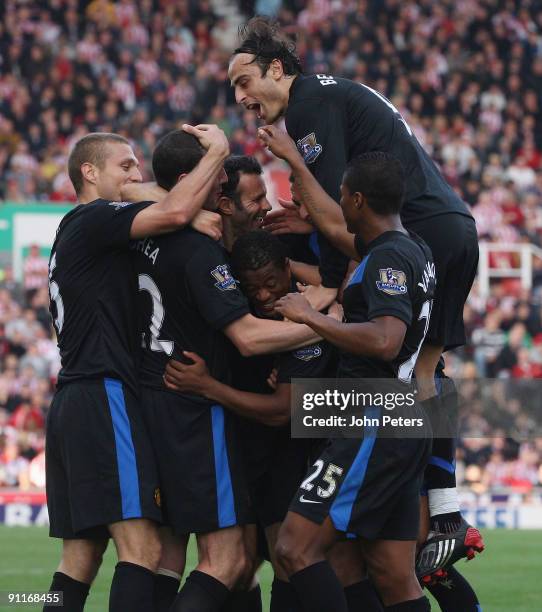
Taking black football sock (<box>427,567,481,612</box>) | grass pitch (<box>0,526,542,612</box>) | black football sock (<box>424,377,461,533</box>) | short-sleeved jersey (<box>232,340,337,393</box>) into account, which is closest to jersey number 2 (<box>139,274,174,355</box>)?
short-sleeved jersey (<box>232,340,337,393</box>)

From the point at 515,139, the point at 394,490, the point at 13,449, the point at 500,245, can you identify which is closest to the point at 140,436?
the point at 394,490

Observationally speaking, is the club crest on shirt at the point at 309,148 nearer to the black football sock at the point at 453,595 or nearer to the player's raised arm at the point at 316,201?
the player's raised arm at the point at 316,201

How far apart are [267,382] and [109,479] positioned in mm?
933

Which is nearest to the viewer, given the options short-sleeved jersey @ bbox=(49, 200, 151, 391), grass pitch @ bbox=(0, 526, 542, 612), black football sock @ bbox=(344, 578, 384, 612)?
short-sleeved jersey @ bbox=(49, 200, 151, 391)

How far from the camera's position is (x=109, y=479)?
221 inches

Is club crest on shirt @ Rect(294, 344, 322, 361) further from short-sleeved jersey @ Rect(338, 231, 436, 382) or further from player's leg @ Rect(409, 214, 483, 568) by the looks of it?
player's leg @ Rect(409, 214, 483, 568)

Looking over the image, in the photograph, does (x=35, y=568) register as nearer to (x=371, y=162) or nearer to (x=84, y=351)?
(x=84, y=351)

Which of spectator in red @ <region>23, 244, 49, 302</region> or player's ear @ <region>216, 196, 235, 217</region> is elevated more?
spectator in red @ <region>23, 244, 49, 302</region>

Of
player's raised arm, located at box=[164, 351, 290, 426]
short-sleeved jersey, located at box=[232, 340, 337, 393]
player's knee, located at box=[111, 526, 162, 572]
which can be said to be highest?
short-sleeved jersey, located at box=[232, 340, 337, 393]

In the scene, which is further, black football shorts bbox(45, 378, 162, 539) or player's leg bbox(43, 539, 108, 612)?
player's leg bbox(43, 539, 108, 612)

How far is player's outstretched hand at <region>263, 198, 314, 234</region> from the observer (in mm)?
6223

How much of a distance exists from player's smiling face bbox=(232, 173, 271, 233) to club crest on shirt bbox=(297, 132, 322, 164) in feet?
1.46

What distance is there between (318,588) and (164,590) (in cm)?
85

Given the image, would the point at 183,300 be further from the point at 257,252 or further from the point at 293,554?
the point at 293,554
